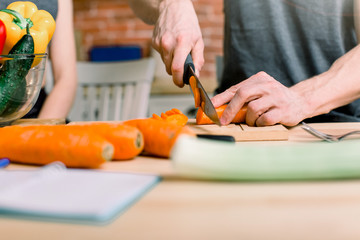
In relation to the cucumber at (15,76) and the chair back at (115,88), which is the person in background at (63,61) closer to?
the chair back at (115,88)

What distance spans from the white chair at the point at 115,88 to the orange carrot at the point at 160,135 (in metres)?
1.05

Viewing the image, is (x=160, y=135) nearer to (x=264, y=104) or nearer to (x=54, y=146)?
(x=54, y=146)

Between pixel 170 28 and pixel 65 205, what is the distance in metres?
0.79

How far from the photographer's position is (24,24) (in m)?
0.85

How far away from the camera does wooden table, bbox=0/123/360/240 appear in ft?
1.16

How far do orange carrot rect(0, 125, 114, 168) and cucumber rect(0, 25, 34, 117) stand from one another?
159mm

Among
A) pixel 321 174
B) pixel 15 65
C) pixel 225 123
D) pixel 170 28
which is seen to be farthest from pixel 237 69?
pixel 321 174

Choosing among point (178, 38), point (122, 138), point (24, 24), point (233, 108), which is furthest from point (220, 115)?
point (24, 24)

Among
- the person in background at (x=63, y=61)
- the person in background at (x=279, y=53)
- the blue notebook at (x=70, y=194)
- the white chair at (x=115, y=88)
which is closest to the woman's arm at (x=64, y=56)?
the person in background at (x=63, y=61)

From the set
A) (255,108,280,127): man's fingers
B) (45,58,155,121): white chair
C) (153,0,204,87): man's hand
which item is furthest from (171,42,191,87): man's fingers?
(45,58,155,121): white chair

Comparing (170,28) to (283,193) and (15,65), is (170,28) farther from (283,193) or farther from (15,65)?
(283,193)

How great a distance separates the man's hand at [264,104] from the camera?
902mm

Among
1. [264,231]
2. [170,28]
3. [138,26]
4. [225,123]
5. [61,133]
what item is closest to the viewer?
[264,231]

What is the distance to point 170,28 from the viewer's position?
109 centimetres
